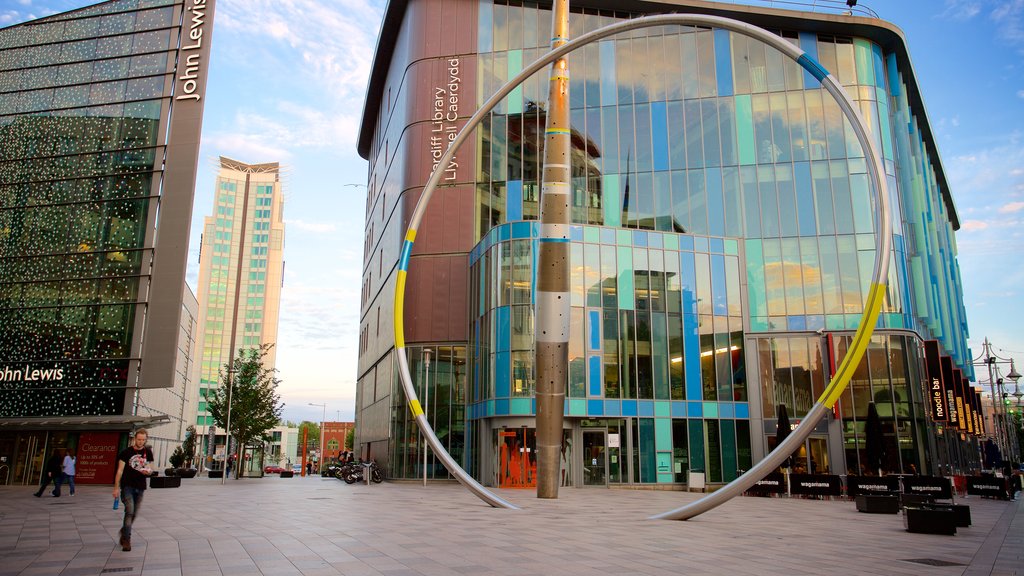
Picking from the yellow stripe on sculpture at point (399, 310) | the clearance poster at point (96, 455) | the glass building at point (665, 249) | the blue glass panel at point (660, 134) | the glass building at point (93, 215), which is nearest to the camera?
the yellow stripe on sculpture at point (399, 310)

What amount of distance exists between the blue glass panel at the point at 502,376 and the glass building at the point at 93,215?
14769 millimetres

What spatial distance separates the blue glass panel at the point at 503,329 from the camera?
33750 mm

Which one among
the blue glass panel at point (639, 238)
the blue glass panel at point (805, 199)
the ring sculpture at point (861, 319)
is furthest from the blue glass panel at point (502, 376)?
the blue glass panel at point (805, 199)

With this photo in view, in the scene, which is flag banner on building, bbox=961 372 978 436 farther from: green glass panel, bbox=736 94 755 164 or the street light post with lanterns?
green glass panel, bbox=736 94 755 164

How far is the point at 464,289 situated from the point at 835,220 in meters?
20.7

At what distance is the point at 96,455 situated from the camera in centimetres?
3288

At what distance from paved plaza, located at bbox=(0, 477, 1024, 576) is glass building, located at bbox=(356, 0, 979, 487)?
50.7 feet

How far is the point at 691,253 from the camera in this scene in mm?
37719

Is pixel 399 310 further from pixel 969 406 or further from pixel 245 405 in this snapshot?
pixel 969 406

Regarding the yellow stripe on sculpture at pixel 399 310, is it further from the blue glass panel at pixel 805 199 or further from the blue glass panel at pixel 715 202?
the blue glass panel at pixel 805 199

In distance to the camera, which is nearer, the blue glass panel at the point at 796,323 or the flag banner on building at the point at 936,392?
the flag banner on building at the point at 936,392

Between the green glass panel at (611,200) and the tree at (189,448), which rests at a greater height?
the green glass panel at (611,200)

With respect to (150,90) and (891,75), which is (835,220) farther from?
(150,90)

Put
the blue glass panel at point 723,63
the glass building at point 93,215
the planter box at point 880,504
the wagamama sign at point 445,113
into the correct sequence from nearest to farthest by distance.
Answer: the planter box at point 880,504
the glass building at point 93,215
the blue glass panel at point 723,63
the wagamama sign at point 445,113
